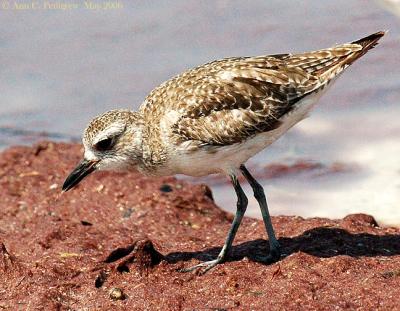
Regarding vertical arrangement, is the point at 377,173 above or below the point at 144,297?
below

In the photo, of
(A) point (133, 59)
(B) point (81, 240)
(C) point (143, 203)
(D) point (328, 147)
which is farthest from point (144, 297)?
(A) point (133, 59)

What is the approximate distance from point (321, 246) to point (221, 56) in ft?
22.3

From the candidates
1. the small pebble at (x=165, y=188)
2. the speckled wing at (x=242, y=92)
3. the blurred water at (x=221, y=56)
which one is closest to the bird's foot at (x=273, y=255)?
the speckled wing at (x=242, y=92)

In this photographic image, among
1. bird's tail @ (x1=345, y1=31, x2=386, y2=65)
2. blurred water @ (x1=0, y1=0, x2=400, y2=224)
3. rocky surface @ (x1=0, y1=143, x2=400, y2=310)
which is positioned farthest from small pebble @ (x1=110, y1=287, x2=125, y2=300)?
blurred water @ (x1=0, y1=0, x2=400, y2=224)

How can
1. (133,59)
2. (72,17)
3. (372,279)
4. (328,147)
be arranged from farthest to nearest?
(72,17) < (133,59) < (328,147) < (372,279)

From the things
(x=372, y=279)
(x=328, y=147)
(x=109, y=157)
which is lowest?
(x=328, y=147)

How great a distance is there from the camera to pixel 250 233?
10.6 meters

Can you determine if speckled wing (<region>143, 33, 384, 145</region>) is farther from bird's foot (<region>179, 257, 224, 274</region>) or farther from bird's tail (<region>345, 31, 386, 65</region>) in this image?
bird's foot (<region>179, 257, 224, 274</region>)

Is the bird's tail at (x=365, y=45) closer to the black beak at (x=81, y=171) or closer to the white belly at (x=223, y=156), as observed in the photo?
the white belly at (x=223, y=156)

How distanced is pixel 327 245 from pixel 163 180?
296 centimetres

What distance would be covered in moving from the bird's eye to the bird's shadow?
3.82 ft

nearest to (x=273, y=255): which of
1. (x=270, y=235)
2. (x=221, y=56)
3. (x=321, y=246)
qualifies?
(x=270, y=235)

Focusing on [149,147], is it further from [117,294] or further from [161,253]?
[117,294]

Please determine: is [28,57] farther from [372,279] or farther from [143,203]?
[372,279]
